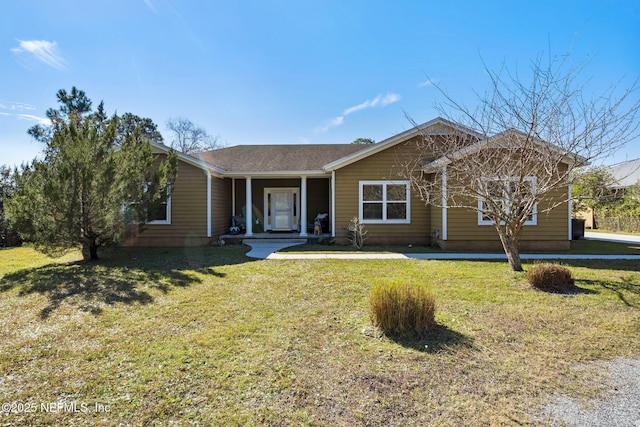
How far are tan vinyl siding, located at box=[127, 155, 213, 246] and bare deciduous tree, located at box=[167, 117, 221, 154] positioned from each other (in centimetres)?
2383

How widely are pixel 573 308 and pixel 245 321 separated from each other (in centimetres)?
474

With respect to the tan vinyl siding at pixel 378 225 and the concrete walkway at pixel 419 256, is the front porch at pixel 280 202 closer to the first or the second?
the tan vinyl siding at pixel 378 225

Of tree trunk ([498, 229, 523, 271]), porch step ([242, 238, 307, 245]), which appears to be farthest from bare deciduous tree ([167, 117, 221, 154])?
tree trunk ([498, 229, 523, 271])

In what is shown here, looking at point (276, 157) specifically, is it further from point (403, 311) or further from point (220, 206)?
point (403, 311)

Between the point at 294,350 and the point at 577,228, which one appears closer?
the point at 294,350

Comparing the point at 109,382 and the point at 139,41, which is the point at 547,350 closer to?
the point at 109,382

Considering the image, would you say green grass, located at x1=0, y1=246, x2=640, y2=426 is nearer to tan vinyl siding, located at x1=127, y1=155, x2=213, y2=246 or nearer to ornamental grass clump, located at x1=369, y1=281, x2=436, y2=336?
ornamental grass clump, located at x1=369, y1=281, x2=436, y2=336

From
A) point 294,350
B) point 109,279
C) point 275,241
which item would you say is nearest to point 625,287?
point 294,350

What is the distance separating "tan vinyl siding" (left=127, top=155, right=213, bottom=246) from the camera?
1188cm

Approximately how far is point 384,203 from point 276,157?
5.79 metres

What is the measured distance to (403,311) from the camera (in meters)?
3.92

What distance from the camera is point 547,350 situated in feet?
11.6

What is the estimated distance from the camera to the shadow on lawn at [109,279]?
547cm

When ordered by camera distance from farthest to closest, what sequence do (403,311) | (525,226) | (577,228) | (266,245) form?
1. (577,228)
2. (266,245)
3. (525,226)
4. (403,311)
